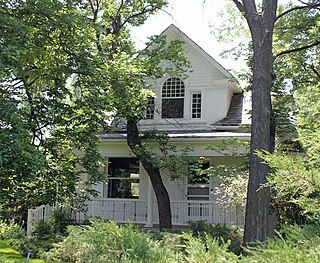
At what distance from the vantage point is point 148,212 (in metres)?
15.5

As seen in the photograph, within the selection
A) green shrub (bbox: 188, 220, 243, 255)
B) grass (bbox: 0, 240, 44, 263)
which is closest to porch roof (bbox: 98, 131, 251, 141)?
green shrub (bbox: 188, 220, 243, 255)

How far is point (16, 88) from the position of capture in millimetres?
8172

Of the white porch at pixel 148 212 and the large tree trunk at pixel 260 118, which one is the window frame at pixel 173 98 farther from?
the large tree trunk at pixel 260 118

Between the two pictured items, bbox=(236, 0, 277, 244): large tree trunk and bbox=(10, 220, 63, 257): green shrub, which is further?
bbox=(10, 220, 63, 257): green shrub

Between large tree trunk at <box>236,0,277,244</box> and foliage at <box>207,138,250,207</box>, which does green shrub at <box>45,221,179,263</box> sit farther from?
foliage at <box>207,138,250,207</box>

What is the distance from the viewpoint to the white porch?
Answer: 1441cm

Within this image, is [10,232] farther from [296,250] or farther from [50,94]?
[296,250]

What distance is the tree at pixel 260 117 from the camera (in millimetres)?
8258

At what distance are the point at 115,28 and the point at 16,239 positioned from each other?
27.5 feet

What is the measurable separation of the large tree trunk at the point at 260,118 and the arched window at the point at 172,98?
8414 mm

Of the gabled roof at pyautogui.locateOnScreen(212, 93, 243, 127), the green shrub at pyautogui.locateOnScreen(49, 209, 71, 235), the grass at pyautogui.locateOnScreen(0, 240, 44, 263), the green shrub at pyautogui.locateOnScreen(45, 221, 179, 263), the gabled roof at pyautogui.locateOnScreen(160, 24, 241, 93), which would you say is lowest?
the grass at pyautogui.locateOnScreen(0, 240, 44, 263)

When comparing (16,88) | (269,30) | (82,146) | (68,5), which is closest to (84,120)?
(82,146)

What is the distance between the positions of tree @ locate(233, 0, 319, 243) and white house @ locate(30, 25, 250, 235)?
6113 mm

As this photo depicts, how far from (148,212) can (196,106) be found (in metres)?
5.05
